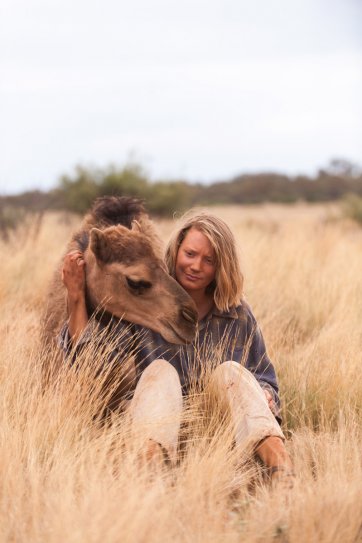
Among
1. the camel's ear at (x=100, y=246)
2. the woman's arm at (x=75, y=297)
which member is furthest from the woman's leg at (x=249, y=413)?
the camel's ear at (x=100, y=246)

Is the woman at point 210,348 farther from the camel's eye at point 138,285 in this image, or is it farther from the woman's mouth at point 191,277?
the camel's eye at point 138,285

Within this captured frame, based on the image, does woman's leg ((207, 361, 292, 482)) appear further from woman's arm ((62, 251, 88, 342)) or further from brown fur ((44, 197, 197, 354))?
woman's arm ((62, 251, 88, 342))

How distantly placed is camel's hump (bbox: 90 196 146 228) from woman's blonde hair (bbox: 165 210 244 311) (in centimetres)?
99

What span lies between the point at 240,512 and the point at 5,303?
173 inches

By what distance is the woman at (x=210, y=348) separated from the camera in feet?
14.0

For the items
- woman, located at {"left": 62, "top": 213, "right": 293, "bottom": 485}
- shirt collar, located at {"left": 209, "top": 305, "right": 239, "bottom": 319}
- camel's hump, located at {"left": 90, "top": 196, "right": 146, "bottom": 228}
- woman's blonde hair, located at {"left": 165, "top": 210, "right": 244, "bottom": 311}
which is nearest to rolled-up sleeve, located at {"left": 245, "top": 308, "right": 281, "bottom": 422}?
woman, located at {"left": 62, "top": 213, "right": 293, "bottom": 485}

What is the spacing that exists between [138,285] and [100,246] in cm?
36

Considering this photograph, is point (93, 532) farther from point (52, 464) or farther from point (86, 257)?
point (86, 257)

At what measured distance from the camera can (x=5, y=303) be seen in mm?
7316

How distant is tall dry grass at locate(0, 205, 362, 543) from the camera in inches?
123

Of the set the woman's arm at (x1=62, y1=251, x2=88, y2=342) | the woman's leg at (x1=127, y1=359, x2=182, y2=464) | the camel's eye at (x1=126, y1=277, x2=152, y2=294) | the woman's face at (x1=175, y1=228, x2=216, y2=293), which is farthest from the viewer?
the woman's face at (x1=175, y1=228, x2=216, y2=293)

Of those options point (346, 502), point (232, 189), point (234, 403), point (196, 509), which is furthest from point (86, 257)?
point (232, 189)

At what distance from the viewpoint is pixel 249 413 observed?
14.0 ft

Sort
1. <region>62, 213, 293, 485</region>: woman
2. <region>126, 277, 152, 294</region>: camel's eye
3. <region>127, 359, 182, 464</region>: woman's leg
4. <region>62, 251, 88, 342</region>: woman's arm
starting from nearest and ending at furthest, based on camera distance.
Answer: <region>127, 359, 182, 464</region>: woman's leg → <region>62, 213, 293, 485</region>: woman → <region>126, 277, 152, 294</region>: camel's eye → <region>62, 251, 88, 342</region>: woman's arm
